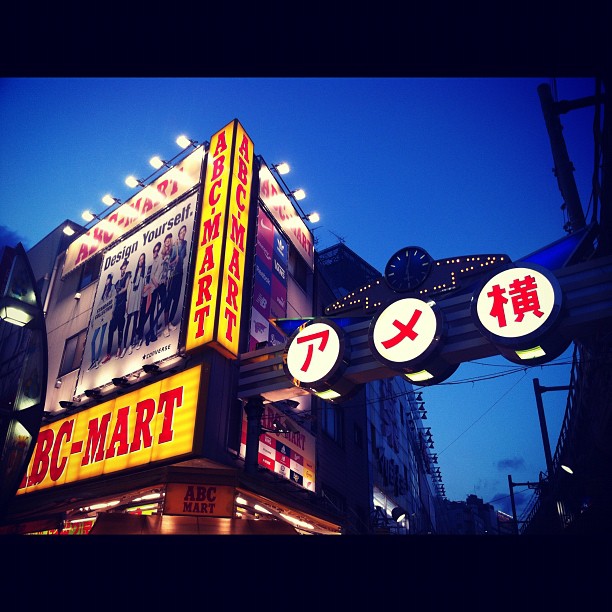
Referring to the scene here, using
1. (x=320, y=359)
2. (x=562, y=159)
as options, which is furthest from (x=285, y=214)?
(x=562, y=159)

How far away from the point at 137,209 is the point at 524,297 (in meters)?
15.4

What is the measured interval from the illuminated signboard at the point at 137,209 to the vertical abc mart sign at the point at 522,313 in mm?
11301

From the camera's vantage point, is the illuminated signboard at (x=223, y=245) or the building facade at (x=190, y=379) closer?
the building facade at (x=190, y=379)

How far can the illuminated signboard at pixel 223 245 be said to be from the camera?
13203mm

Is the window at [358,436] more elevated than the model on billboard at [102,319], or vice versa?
the model on billboard at [102,319]

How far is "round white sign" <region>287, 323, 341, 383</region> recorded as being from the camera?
11.4 metres

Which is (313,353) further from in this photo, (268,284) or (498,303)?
(268,284)

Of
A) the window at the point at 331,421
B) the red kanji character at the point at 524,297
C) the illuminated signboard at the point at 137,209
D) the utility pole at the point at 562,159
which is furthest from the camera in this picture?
the window at the point at 331,421

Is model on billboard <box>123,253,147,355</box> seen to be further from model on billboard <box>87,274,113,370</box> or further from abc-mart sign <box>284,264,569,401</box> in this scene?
abc-mart sign <box>284,264,569,401</box>

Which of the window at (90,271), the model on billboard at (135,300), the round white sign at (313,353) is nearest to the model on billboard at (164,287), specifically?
the model on billboard at (135,300)

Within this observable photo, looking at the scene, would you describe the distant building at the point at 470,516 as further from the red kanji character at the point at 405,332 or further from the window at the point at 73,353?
the red kanji character at the point at 405,332

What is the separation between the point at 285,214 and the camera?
20.2 meters

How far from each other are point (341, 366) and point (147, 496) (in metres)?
6.16
